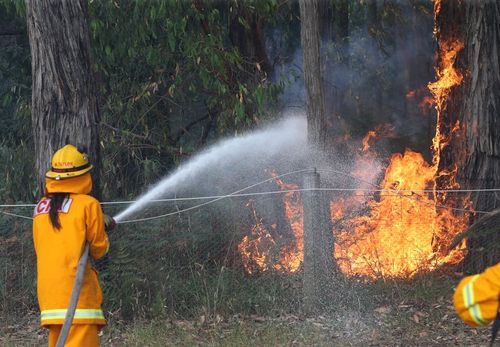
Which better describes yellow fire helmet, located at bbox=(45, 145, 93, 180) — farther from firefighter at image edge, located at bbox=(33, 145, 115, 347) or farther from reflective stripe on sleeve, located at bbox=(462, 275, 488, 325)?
reflective stripe on sleeve, located at bbox=(462, 275, 488, 325)

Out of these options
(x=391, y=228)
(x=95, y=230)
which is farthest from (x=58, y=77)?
(x=391, y=228)

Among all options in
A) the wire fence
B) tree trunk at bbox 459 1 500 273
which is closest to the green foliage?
the wire fence

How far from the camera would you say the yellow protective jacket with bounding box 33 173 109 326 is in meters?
5.31

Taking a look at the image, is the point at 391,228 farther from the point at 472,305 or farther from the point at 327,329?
the point at 472,305

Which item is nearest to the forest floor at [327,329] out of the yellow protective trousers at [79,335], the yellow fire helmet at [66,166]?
the yellow protective trousers at [79,335]

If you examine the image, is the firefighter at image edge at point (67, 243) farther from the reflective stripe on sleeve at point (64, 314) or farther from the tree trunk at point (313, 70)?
the tree trunk at point (313, 70)

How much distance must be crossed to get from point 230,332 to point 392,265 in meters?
2.05

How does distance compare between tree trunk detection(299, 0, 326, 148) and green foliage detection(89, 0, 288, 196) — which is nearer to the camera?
tree trunk detection(299, 0, 326, 148)

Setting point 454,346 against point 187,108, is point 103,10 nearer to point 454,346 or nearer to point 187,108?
point 187,108

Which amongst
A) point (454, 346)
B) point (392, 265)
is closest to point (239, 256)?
point (392, 265)

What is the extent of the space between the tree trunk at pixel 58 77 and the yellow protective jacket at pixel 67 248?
2.71 metres

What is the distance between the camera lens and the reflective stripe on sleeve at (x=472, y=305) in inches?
146

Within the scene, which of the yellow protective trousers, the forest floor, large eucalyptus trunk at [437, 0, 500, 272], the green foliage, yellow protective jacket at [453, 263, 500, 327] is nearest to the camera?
yellow protective jacket at [453, 263, 500, 327]

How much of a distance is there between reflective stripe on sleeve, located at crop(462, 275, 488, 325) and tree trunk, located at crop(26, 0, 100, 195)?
507cm
